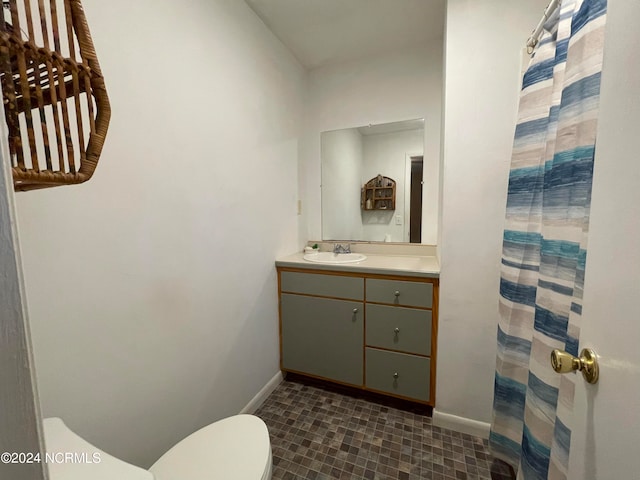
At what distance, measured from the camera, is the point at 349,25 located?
→ 173 centimetres

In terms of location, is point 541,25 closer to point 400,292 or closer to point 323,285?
point 400,292

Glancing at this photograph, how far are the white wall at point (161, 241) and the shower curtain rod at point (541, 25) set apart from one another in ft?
4.51

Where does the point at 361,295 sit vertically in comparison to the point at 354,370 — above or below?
above

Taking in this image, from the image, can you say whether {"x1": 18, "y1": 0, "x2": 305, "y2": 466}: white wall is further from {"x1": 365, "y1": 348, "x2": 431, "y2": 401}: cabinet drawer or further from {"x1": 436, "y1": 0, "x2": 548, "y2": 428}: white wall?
{"x1": 436, "y1": 0, "x2": 548, "y2": 428}: white wall

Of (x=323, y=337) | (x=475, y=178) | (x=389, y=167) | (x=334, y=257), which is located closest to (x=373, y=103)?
(x=389, y=167)

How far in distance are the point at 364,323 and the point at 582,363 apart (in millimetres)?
1251

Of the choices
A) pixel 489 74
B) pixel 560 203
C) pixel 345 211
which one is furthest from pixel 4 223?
pixel 345 211

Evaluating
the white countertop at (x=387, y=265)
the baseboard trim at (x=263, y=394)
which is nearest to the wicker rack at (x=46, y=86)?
the white countertop at (x=387, y=265)

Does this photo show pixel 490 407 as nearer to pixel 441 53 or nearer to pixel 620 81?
pixel 620 81

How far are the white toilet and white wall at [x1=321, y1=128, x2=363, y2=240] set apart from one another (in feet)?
5.14

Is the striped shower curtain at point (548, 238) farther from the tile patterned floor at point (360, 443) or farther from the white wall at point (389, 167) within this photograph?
the white wall at point (389, 167)

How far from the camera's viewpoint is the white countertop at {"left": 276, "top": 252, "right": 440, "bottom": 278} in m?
1.52

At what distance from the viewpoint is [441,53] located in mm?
1880

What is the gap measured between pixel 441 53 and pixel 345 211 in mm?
1301
